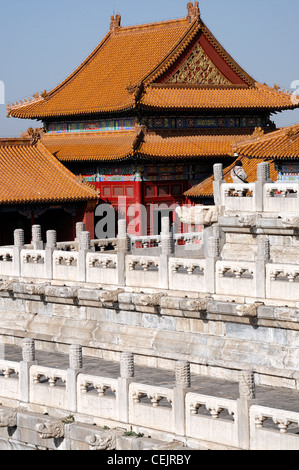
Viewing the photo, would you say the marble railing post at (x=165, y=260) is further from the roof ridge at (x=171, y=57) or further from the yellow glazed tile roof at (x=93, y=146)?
the roof ridge at (x=171, y=57)

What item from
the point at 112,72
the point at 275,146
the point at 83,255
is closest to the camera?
the point at 83,255

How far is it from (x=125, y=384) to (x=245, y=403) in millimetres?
2465

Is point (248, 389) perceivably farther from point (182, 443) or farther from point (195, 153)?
point (195, 153)

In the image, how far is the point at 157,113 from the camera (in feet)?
135

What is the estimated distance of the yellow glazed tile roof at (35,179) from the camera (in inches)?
1487

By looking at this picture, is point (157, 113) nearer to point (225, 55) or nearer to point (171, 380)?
point (225, 55)

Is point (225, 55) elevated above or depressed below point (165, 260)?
above

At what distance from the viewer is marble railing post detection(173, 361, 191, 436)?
55.8 ft

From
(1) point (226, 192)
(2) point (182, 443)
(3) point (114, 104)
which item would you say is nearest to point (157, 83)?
(3) point (114, 104)

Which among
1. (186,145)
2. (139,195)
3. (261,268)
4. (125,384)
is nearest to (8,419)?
(125,384)

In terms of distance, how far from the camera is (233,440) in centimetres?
1644

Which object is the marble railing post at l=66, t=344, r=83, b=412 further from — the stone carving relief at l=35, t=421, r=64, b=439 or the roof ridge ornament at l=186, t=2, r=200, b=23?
the roof ridge ornament at l=186, t=2, r=200, b=23

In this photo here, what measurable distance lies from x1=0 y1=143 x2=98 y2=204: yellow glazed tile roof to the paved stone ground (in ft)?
47.2

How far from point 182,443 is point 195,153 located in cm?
2490
